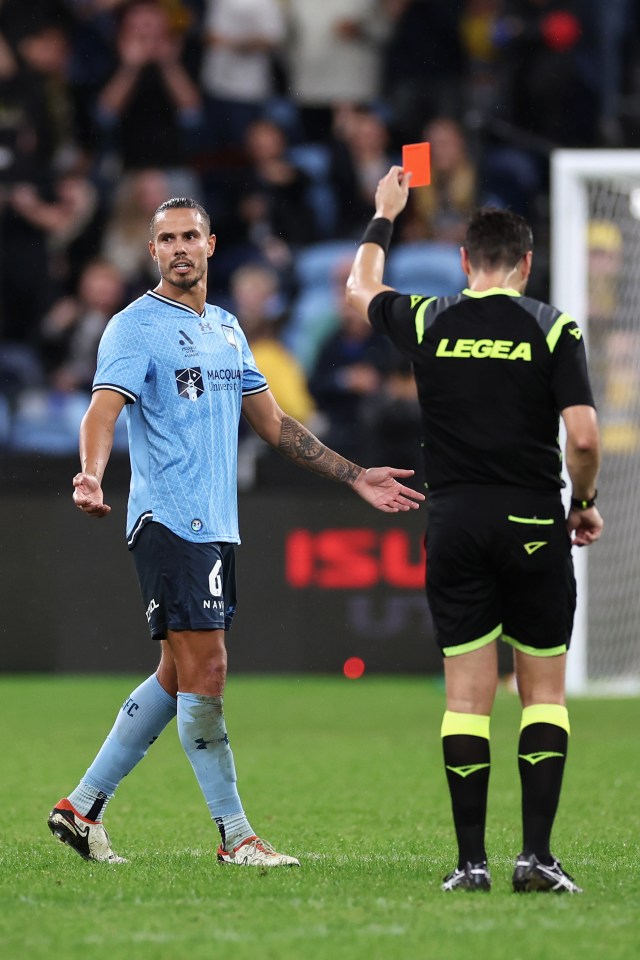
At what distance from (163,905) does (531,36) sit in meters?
13.2

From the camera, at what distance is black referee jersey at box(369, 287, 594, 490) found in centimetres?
472

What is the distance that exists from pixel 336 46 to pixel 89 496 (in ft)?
40.7

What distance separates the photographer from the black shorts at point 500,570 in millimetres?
4750

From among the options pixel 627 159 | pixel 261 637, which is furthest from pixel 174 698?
pixel 627 159

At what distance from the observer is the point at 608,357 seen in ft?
43.5

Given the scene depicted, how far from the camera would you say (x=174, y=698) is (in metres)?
5.61

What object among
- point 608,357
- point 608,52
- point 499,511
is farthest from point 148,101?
point 499,511

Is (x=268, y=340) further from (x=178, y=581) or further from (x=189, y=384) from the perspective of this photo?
(x=178, y=581)

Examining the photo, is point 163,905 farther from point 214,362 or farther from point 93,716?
point 93,716

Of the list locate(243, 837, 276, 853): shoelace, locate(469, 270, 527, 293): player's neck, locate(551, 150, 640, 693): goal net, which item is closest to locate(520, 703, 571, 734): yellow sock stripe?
locate(243, 837, 276, 853): shoelace

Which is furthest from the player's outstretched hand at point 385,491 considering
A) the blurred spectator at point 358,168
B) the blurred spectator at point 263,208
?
the blurred spectator at point 358,168

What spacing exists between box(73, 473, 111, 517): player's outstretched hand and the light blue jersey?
0.34 meters

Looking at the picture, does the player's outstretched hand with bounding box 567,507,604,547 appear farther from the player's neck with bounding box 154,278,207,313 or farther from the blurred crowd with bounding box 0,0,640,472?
the blurred crowd with bounding box 0,0,640,472

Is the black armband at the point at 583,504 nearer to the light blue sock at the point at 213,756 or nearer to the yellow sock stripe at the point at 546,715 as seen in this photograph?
the yellow sock stripe at the point at 546,715
